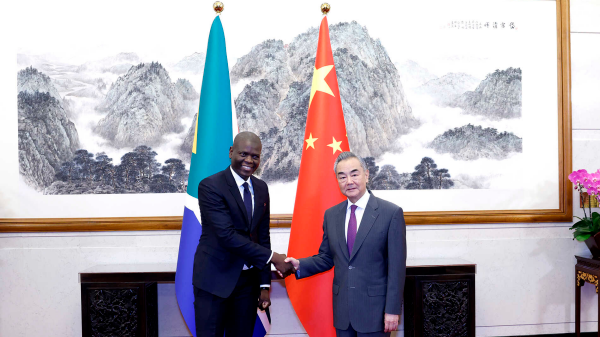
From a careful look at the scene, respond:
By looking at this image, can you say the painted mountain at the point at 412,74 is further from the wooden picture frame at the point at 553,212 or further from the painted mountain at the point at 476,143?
the wooden picture frame at the point at 553,212

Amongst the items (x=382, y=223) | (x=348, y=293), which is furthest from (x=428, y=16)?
(x=348, y=293)

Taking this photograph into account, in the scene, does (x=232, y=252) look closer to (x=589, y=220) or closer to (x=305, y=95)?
(x=305, y=95)

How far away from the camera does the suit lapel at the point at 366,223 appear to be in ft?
6.72

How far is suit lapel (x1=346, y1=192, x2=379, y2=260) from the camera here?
2047 mm

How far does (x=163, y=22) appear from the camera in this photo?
3.58 m

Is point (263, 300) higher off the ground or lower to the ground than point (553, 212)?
lower

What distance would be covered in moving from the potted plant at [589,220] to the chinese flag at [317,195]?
201cm

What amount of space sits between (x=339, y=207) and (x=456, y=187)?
1.92 metres

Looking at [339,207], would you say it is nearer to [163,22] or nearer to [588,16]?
[163,22]

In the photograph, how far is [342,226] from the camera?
7.07 ft

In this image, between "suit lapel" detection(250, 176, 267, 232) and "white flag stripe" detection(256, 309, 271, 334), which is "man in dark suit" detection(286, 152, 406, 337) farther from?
"white flag stripe" detection(256, 309, 271, 334)

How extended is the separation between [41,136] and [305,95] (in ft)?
7.49

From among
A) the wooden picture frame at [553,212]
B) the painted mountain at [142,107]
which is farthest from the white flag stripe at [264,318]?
the painted mountain at [142,107]

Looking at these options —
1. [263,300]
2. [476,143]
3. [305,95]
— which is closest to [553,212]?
[476,143]
